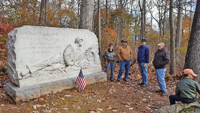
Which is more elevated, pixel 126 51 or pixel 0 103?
pixel 126 51

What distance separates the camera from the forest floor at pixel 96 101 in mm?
3475

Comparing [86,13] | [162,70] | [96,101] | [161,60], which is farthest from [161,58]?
[86,13]

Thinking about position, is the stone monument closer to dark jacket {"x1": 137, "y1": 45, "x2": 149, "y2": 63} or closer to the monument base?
the monument base

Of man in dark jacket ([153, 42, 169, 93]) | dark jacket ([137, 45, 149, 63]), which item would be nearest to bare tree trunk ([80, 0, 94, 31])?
dark jacket ([137, 45, 149, 63])

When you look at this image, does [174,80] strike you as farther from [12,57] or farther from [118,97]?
[12,57]

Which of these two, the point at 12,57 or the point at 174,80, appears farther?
the point at 174,80

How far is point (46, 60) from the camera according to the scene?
14.2 feet

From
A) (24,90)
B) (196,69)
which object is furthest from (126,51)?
(24,90)

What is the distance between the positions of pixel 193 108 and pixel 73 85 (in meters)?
3.49

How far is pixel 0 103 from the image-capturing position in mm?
3646

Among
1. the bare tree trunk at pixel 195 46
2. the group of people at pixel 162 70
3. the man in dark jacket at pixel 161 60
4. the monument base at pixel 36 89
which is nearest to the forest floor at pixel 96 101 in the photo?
the monument base at pixel 36 89

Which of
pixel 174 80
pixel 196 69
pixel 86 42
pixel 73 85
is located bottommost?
pixel 174 80

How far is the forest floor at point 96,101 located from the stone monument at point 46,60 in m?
0.25

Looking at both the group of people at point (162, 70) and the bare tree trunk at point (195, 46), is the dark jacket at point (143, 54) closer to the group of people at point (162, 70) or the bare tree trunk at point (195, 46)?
the group of people at point (162, 70)
